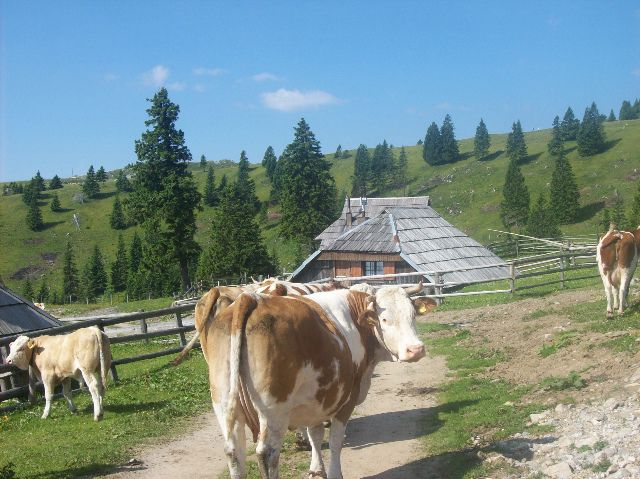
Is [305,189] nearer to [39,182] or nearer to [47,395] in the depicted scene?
[47,395]

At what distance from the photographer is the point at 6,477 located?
6344 millimetres

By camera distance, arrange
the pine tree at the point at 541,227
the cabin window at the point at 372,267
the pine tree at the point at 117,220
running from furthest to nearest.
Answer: the pine tree at the point at 117,220 → the pine tree at the point at 541,227 → the cabin window at the point at 372,267

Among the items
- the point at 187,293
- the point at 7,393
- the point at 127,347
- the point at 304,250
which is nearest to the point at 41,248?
the point at 304,250

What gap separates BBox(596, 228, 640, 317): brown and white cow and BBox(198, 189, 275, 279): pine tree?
1509 inches

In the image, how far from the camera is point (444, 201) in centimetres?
9531

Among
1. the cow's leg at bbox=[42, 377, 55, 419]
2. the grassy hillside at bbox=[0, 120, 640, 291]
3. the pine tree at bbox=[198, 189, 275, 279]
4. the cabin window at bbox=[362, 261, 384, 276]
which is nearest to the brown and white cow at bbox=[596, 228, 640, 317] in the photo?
the cow's leg at bbox=[42, 377, 55, 419]

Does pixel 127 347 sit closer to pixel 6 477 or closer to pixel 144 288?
pixel 6 477

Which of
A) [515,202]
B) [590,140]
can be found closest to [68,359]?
[515,202]

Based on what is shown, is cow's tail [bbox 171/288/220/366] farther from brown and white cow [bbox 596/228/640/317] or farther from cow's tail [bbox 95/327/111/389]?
brown and white cow [bbox 596/228/640/317]

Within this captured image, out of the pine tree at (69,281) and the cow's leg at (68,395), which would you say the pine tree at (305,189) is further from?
the pine tree at (69,281)

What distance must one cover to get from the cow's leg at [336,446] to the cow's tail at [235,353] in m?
1.50

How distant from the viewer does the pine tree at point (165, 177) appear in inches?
1547

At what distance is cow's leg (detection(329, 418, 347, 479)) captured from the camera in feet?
20.9

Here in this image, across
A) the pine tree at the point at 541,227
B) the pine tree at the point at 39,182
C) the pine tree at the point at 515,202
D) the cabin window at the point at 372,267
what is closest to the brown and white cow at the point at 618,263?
the cabin window at the point at 372,267
